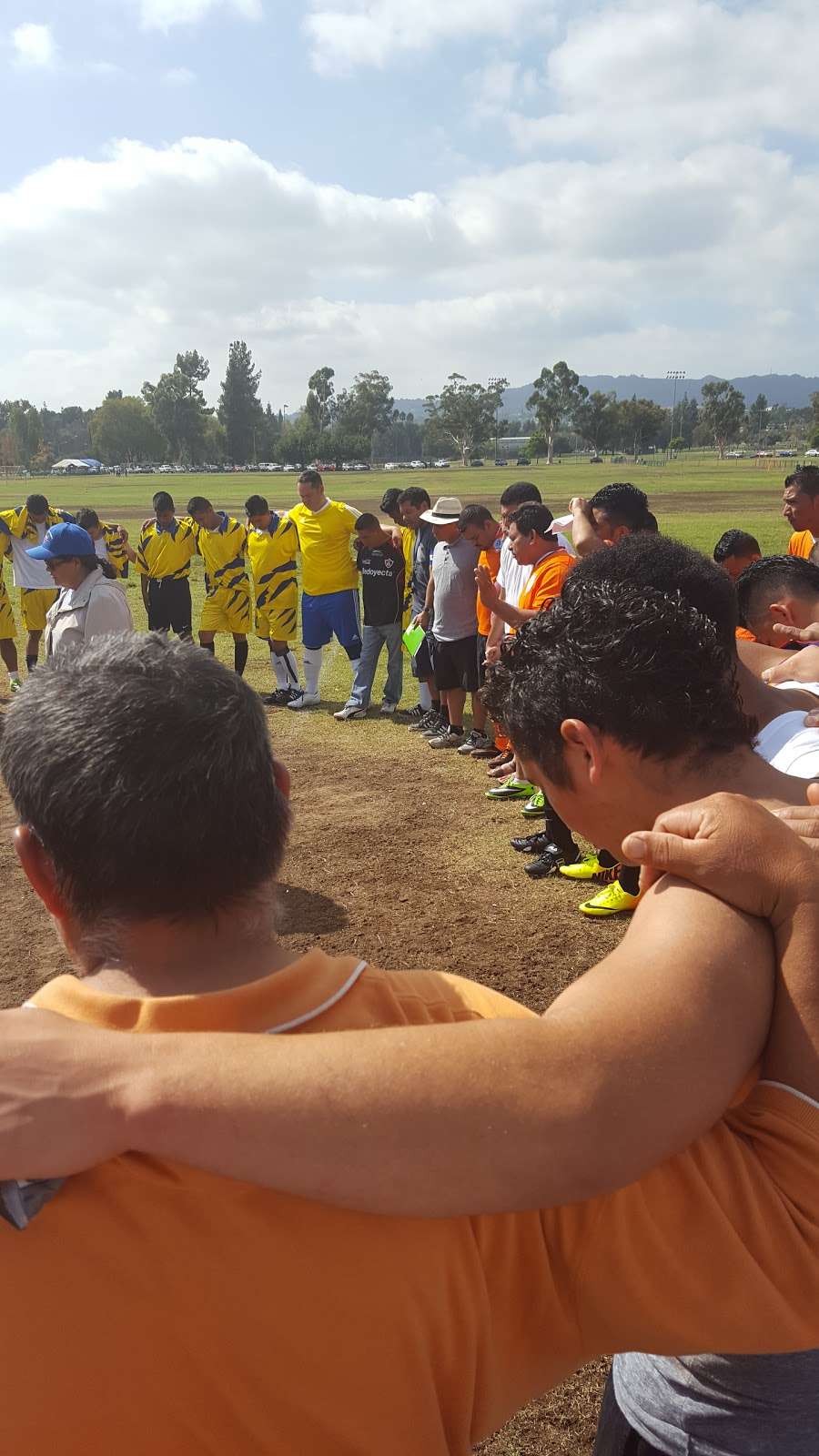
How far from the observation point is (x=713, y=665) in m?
1.70

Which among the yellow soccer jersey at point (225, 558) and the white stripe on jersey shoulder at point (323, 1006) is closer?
the white stripe on jersey shoulder at point (323, 1006)

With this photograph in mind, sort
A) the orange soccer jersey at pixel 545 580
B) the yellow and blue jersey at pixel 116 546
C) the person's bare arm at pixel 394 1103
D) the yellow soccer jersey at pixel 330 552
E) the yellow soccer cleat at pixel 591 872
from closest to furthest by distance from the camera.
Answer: the person's bare arm at pixel 394 1103 → the yellow soccer cleat at pixel 591 872 → the orange soccer jersey at pixel 545 580 → the yellow soccer jersey at pixel 330 552 → the yellow and blue jersey at pixel 116 546

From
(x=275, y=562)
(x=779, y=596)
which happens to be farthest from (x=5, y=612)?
(x=779, y=596)

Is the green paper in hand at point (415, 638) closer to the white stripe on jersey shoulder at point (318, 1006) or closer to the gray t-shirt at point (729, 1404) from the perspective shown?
the gray t-shirt at point (729, 1404)

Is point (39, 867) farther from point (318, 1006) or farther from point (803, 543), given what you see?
point (803, 543)

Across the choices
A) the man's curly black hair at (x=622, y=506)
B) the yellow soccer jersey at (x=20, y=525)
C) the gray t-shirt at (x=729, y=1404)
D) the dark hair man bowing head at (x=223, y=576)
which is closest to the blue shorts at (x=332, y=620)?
the dark hair man bowing head at (x=223, y=576)

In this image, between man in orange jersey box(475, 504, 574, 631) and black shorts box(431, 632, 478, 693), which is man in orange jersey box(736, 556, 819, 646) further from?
black shorts box(431, 632, 478, 693)

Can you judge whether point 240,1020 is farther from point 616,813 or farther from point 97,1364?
point 616,813

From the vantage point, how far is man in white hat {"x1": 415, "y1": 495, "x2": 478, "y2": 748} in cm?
912

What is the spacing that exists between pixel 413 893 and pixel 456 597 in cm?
364

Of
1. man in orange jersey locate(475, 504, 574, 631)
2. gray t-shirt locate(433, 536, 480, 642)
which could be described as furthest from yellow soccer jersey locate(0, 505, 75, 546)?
man in orange jersey locate(475, 504, 574, 631)

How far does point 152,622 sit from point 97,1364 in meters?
13.2

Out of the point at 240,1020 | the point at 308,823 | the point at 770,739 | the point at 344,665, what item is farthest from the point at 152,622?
the point at 240,1020

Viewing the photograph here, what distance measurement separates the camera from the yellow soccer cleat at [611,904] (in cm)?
581
